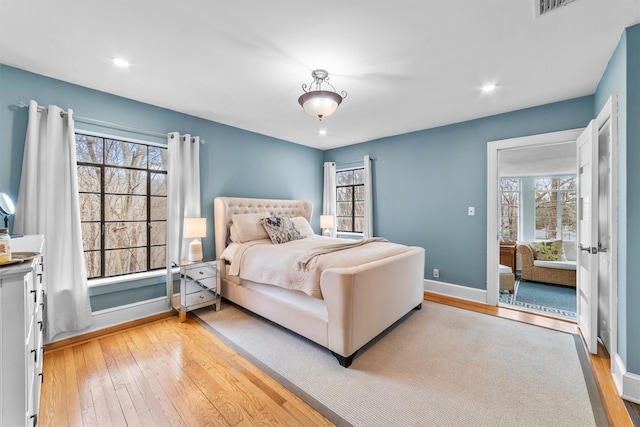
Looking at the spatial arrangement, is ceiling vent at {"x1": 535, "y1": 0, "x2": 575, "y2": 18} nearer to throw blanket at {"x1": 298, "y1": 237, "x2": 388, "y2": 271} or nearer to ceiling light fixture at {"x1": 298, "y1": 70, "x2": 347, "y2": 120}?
ceiling light fixture at {"x1": 298, "y1": 70, "x2": 347, "y2": 120}

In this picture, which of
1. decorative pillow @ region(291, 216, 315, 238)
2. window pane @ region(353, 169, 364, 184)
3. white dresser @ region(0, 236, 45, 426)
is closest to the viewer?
white dresser @ region(0, 236, 45, 426)

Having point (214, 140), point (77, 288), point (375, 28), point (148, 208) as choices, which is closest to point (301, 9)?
point (375, 28)

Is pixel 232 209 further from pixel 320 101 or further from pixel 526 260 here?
pixel 526 260

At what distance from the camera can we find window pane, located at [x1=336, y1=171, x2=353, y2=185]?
5.43 m

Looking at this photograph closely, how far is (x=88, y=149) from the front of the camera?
9.83ft

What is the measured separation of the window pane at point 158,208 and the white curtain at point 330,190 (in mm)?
2926

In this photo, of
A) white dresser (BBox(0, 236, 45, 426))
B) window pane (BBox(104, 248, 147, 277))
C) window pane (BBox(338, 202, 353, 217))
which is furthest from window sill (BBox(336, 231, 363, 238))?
white dresser (BBox(0, 236, 45, 426))

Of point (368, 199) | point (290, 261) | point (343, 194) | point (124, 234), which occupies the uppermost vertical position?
point (343, 194)

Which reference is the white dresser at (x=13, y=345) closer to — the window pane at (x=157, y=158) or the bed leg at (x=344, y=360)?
the bed leg at (x=344, y=360)

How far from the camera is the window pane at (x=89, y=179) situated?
9.65ft

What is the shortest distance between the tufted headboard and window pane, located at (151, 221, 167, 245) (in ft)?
2.07

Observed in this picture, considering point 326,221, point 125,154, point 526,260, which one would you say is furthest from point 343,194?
point 125,154

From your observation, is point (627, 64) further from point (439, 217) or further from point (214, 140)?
point (214, 140)

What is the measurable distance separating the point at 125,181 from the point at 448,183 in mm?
4435
